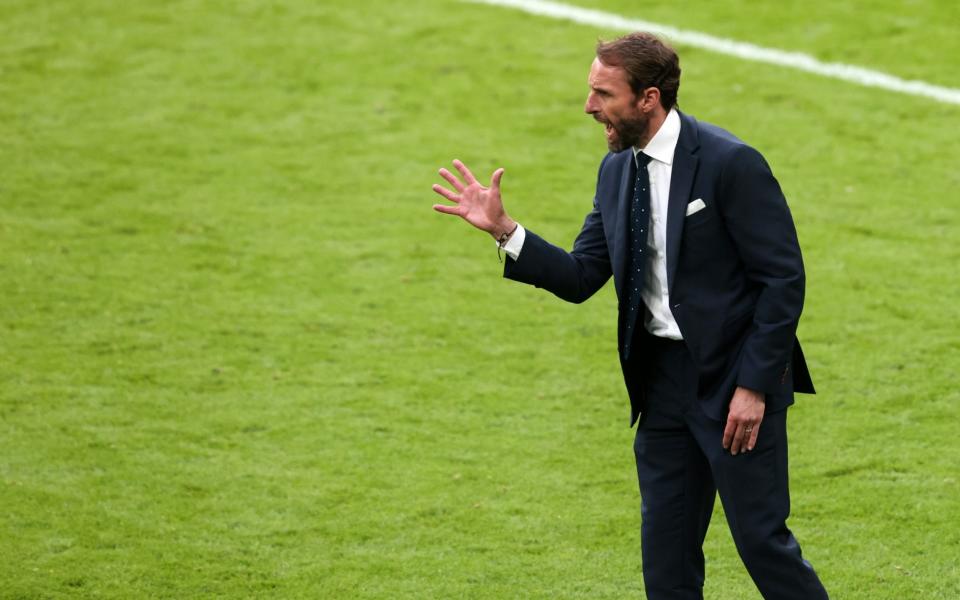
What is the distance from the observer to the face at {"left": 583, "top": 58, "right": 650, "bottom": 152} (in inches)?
170

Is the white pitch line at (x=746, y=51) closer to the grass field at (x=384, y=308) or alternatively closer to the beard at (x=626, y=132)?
the grass field at (x=384, y=308)

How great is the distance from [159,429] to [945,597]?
3.81 meters

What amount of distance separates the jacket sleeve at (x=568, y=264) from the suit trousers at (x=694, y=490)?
0.89 feet

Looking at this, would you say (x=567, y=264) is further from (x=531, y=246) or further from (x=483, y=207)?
(x=483, y=207)

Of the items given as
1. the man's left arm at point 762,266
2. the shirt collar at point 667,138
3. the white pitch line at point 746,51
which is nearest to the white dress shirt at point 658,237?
the shirt collar at point 667,138

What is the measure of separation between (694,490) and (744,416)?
1.41 feet

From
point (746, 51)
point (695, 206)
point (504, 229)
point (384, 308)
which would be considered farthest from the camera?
point (746, 51)

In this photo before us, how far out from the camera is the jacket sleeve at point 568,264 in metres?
4.53

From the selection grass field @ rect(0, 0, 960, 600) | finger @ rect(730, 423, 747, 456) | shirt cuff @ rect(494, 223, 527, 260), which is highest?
shirt cuff @ rect(494, 223, 527, 260)

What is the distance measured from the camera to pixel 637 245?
4520 mm

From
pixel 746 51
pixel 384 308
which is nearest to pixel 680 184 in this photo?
pixel 384 308

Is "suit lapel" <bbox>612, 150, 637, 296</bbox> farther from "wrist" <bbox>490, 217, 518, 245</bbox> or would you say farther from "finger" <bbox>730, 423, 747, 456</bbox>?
"finger" <bbox>730, 423, 747, 456</bbox>

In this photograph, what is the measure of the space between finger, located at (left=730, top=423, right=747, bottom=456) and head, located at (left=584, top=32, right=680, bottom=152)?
0.91m

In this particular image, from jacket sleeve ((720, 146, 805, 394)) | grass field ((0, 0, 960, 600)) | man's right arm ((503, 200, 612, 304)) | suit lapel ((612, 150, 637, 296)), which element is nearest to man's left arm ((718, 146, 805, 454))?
jacket sleeve ((720, 146, 805, 394))
